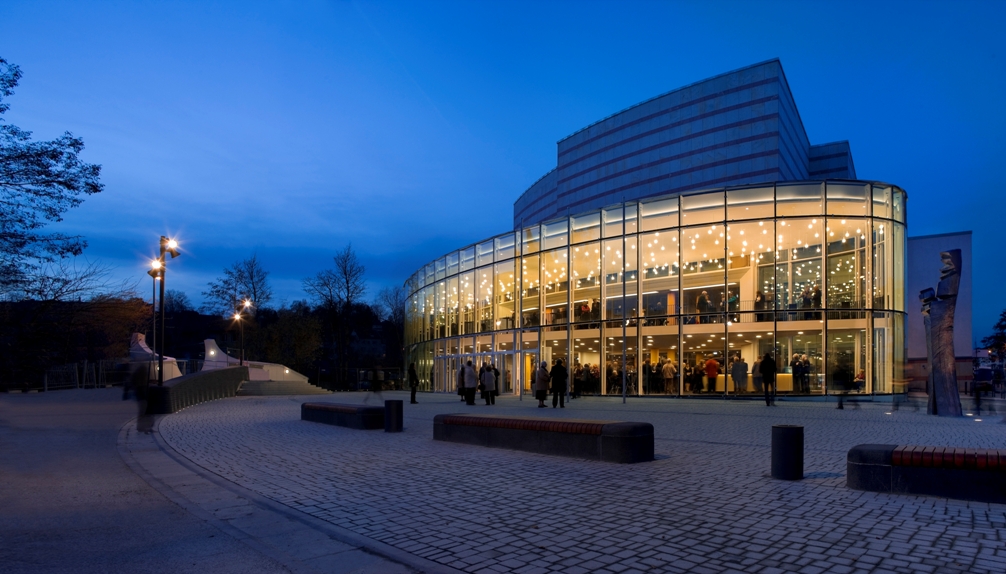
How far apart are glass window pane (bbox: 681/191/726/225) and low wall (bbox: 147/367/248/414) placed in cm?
2120

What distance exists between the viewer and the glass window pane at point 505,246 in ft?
122

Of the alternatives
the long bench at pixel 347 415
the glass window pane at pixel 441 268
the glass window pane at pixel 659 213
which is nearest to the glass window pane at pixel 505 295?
the glass window pane at pixel 441 268

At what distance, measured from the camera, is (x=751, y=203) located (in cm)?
2936

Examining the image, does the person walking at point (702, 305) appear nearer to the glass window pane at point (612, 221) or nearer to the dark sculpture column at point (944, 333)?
the glass window pane at point (612, 221)

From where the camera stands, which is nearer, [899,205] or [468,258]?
[899,205]

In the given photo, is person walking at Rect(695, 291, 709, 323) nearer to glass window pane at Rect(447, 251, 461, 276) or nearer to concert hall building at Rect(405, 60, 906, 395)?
concert hall building at Rect(405, 60, 906, 395)

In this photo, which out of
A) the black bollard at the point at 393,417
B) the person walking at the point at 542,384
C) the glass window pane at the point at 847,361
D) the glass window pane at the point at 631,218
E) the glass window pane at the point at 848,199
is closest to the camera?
the black bollard at the point at 393,417

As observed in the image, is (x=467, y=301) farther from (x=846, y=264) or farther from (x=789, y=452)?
(x=789, y=452)

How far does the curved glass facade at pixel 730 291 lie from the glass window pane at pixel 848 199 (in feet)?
0.14

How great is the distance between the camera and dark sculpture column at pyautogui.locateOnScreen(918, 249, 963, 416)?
56.4 feet

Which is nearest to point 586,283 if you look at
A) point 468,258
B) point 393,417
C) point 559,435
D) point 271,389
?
point 468,258

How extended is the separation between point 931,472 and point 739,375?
68.3 feet

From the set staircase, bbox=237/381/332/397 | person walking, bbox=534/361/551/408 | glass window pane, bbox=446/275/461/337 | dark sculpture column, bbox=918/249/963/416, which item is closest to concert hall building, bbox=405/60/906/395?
glass window pane, bbox=446/275/461/337

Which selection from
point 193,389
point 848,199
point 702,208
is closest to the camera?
point 193,389
